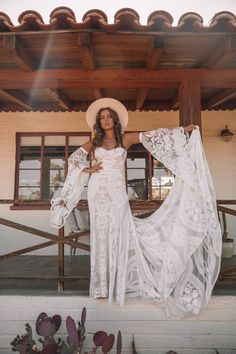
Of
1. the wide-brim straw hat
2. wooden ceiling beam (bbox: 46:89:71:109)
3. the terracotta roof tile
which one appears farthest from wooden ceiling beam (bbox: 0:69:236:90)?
wooden ceiling beam (bbox: 46:89:71:109)

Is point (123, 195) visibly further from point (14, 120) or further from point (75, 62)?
point (14, 120)

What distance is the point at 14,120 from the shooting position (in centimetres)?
684

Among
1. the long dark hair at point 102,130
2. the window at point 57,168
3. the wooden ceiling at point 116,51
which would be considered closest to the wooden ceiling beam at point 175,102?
the window at point 57,168

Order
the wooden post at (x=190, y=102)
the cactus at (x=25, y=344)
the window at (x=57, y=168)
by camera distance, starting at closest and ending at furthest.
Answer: the cactus at (x=25, y=344) < the wooden post at (x=190, y=102) < the window at (x=57, y=168)

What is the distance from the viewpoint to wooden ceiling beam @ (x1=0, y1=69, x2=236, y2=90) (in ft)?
12.4

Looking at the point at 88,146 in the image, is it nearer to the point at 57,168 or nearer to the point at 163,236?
the point at 163,236

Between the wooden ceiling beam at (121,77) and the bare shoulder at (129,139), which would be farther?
the wooden ceiling beam at (121,77)

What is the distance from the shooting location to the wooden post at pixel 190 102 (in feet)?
12.0

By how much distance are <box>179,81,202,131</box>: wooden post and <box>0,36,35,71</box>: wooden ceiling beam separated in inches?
65.1

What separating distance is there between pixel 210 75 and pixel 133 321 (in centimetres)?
269

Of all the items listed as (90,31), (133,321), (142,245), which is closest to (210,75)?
(90,31)

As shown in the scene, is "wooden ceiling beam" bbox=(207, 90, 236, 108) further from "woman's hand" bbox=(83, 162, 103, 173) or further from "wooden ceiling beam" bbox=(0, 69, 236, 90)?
"woman's hand" bbox=(83, 162, 103, 173)

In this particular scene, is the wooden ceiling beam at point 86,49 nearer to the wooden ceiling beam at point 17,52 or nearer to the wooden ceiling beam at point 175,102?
the wooden ceiling beam at point 17,52

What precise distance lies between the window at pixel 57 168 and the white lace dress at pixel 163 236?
3.40 meters
